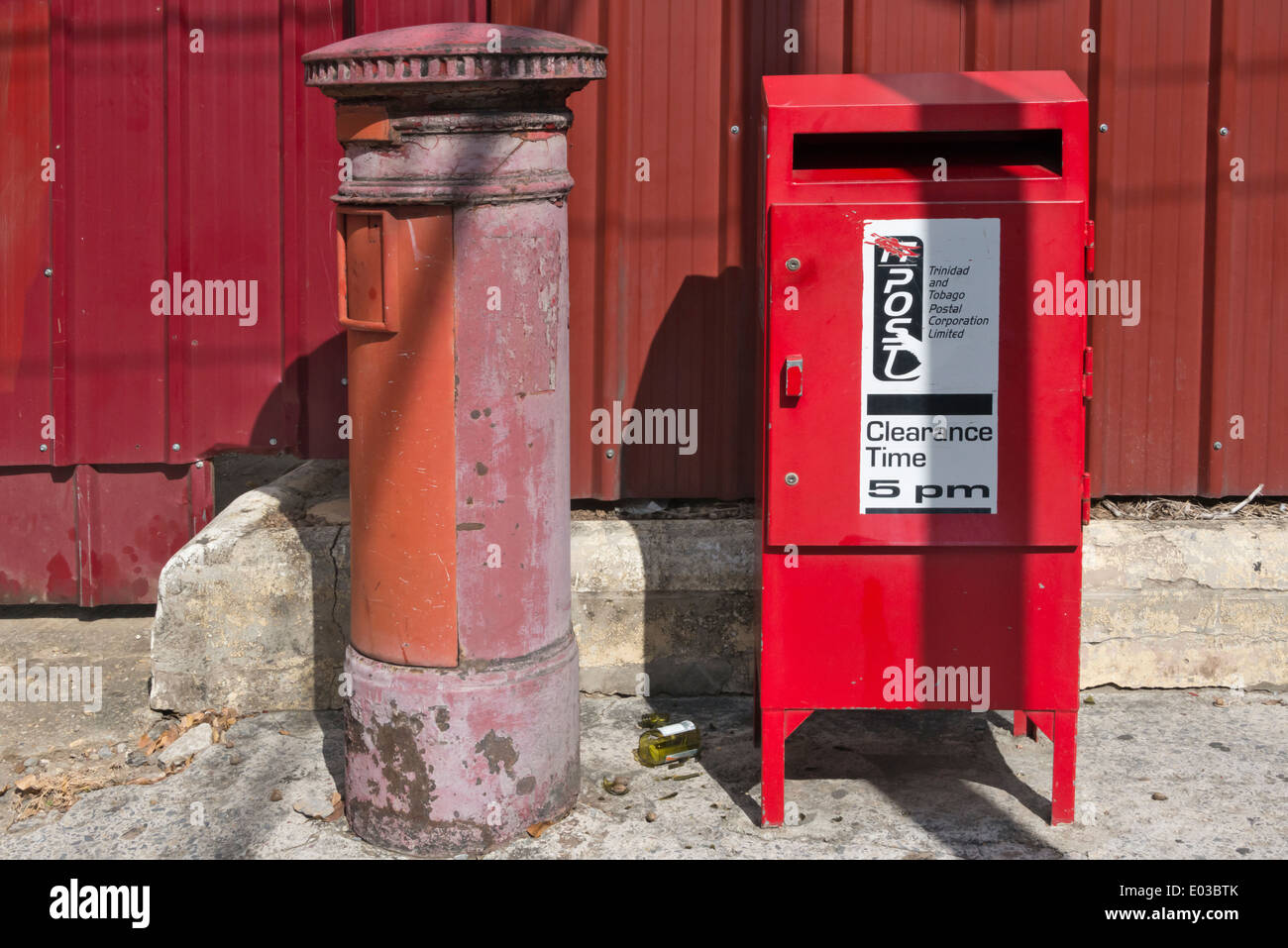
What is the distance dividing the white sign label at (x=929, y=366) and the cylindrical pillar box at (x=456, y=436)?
0.98 m

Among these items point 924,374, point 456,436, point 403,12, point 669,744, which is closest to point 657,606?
point 669,744

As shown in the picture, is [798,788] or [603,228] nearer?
[798,788]

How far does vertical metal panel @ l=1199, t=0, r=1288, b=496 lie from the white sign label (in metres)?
1.86

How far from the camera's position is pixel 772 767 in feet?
15.2

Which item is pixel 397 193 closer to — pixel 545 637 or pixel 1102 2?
pixel 545 637

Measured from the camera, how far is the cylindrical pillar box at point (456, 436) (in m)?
4.33

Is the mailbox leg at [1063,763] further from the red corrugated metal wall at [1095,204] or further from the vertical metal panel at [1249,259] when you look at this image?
the vertical metal panel at [1249,259]

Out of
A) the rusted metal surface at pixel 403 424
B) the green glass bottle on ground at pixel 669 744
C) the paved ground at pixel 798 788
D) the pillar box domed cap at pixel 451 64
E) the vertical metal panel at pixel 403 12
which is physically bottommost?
the paved ground at pixel 798 788

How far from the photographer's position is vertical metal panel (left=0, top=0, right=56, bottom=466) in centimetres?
613

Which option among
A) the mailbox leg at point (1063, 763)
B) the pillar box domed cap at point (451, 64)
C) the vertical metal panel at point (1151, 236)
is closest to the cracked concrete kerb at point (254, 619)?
the pillar box domed cap at point (451, 64)

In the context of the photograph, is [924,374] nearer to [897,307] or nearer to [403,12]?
[897,307]

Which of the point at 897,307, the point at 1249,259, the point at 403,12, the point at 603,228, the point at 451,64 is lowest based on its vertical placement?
the point at 897,307

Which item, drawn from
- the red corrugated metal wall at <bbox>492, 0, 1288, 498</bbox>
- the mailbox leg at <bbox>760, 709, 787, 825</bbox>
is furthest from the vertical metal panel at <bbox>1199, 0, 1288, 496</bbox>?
the mailbox leg at <bbox>760, 709, 787, 825</bbox>

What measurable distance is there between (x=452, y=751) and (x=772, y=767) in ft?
3.28
